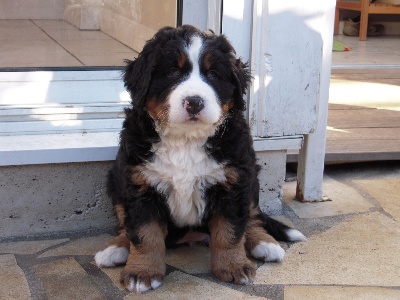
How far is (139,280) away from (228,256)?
37 centimetres

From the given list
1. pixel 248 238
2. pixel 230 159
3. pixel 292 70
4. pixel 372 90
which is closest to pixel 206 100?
pixel 230 159

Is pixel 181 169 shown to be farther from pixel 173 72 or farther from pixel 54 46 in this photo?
pixel 54 46

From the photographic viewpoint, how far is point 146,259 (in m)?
2.60

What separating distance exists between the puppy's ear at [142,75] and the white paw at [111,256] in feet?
2.02

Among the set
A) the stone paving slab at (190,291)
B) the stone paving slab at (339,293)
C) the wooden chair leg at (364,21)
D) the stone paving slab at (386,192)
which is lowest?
the stone paving slab at (190,291)

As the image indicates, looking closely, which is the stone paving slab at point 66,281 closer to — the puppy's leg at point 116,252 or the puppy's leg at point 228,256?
the puppy's leg at point 116,252

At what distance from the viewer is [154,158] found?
262cm

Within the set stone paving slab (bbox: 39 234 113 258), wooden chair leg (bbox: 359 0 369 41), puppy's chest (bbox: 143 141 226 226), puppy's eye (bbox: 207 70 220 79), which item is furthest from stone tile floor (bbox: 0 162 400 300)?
wooden chair leg (bbox: 359 0 369 41)

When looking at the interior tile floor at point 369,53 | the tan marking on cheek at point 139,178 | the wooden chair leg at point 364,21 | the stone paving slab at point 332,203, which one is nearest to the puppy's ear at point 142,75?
the tan marking on cheek at point 139,178

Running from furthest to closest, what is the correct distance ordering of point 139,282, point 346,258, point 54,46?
point 54,46, point 346,258, point 139,282

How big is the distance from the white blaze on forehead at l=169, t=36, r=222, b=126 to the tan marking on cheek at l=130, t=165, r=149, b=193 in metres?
0.29

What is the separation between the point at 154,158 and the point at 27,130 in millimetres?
891

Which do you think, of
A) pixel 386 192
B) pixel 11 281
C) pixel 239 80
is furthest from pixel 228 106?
pixel 386 192

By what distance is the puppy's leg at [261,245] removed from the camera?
2826mm
